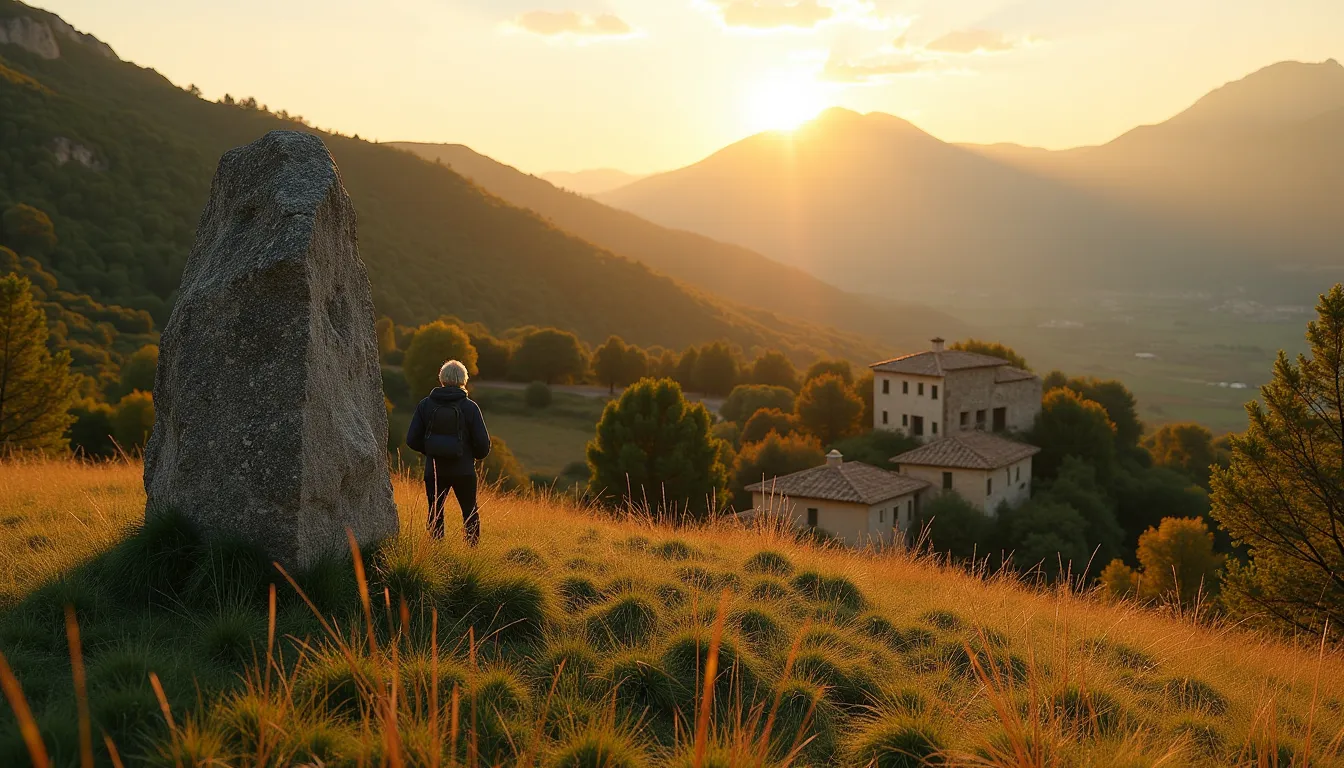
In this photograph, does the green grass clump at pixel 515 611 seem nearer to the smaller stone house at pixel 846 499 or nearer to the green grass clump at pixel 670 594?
the green grass clump at pixel 670 594

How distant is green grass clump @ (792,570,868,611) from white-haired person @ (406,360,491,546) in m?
3.34

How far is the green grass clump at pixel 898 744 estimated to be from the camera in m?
5.64

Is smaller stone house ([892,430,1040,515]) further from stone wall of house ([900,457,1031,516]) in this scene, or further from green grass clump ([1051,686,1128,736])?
green grass clump ([1051,686,1128,736])

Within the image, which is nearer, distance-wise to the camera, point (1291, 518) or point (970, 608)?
point (970, 608)

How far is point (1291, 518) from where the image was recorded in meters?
20.7

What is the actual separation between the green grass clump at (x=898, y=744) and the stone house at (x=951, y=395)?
190ft

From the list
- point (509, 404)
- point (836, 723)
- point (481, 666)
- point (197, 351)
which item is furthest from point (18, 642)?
point (509, 404)

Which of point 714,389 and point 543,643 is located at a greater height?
point 543,643

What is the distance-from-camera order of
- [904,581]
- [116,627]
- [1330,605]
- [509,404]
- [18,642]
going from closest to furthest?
[18,642] → [116,627] → [904,581] → [1330,605] → [509,404]

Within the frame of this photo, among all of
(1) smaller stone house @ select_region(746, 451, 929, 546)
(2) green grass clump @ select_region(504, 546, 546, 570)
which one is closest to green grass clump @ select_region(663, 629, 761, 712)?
(2) green grass clump @ select_region(504, 546, 546, 570)

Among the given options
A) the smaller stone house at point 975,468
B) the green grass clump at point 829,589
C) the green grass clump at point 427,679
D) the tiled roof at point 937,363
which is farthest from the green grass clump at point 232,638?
the tiled roof at point 937,363

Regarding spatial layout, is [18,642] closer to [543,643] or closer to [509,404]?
[543,643]

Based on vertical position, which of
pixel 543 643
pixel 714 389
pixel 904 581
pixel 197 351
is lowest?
pixel 714 389

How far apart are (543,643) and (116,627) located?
115 inches
